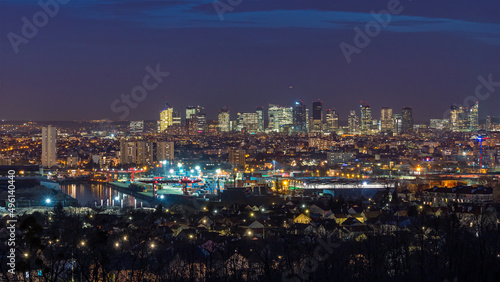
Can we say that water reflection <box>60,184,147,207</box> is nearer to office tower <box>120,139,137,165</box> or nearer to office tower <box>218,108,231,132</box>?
office tower <box>120,139,137,165</box>

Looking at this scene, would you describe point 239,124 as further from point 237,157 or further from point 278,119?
point 237,157

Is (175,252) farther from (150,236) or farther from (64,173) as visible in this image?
(64,173)

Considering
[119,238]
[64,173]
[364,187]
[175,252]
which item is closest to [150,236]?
[119,238]

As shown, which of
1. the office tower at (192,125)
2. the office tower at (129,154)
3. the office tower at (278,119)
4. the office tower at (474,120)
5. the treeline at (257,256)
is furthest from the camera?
the office tower at (278,119)

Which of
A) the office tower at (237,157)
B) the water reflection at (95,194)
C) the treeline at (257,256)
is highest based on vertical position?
the office tower at (237,157)

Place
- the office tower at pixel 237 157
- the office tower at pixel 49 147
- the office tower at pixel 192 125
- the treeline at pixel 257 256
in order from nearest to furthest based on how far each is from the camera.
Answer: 1. the treeline at pixel 257 256
2. the office tower at pixel 237 157
3. the office tower at pixel 49 147
4. the office tower at pixel 192 125

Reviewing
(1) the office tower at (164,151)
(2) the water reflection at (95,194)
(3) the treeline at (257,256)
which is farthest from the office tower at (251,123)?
(3) the treeline at (257,256)

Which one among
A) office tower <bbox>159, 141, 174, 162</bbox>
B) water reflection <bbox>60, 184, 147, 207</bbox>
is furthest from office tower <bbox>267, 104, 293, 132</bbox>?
water reflection <bbox>60, 184, 147, 207</bbox>

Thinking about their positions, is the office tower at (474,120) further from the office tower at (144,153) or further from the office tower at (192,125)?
the office tower at (144,153)
